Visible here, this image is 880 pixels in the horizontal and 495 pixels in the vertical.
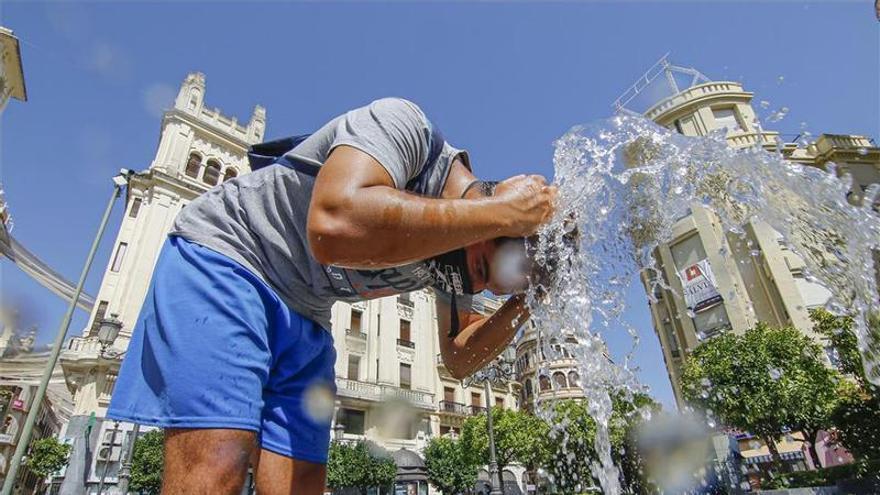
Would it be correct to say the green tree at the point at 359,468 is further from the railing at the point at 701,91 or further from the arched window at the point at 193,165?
the railing at the point at 701,91

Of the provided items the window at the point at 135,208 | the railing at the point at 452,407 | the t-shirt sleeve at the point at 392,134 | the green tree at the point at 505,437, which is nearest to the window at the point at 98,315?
the window at the point at 135,208

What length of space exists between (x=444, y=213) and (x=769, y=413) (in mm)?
15931

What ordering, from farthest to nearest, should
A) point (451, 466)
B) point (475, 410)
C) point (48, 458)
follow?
point (475, 410) → point (451, 466) → point (48, 458)

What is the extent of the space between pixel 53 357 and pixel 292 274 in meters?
10.4

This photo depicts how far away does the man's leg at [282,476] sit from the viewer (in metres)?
1.31

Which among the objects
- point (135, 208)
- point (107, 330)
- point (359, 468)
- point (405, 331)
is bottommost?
point (359, 468)

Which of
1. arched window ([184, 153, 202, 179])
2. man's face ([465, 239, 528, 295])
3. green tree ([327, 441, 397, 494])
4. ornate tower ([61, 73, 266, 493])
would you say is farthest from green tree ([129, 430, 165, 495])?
man's face ([465, 239, 528, 295])

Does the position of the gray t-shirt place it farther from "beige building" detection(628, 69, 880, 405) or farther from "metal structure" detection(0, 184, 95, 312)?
"metal structure" detection(0, 184, 95, 312)

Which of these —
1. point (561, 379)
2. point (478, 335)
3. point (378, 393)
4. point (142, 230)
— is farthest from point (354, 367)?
point (478, 335)

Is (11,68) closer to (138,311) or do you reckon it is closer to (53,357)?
(138,311)

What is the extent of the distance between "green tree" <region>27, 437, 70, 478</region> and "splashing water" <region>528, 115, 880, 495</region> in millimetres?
20937

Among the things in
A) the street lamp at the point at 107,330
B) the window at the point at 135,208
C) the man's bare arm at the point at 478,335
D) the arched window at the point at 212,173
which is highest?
the arched window at the point at 212,173

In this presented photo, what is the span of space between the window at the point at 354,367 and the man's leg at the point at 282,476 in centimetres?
2602

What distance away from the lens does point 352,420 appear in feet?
82.8
